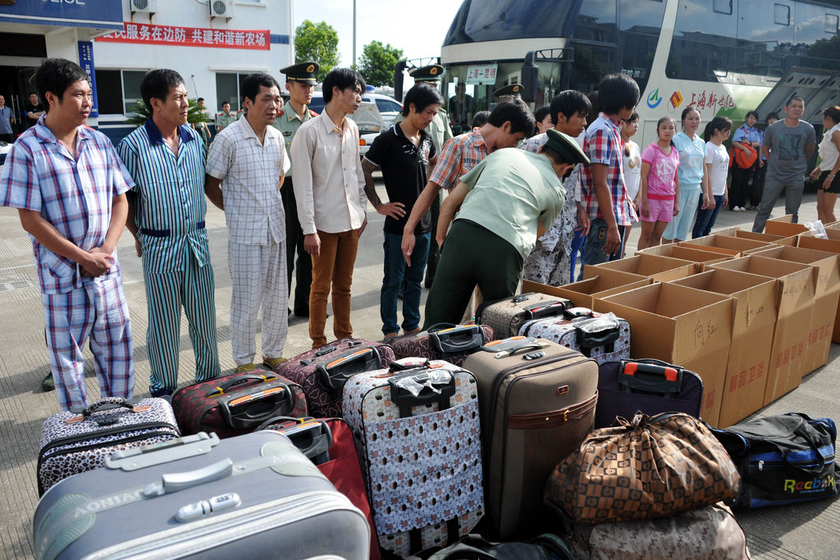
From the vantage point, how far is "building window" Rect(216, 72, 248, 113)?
70.5 feet

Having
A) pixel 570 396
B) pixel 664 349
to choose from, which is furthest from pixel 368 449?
pixel 664 349

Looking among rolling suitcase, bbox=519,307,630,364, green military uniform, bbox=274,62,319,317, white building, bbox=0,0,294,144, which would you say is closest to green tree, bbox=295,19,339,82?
white building, bbox=0,0,294,144

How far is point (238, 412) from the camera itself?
2061 mm

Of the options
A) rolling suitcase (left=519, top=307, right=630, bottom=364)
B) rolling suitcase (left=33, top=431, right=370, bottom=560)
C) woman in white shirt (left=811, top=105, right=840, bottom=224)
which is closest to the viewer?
rolling suitcase (left=33, top=431, right=370, bottom=560)

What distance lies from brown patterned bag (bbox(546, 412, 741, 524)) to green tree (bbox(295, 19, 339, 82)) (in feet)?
193

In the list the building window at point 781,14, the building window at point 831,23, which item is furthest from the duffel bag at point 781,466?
the building window at point 831,23

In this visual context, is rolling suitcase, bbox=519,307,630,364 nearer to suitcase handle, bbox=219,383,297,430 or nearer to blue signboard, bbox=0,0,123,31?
suitcase handle, bbox=219,383,297,430

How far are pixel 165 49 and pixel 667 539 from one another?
22106mm

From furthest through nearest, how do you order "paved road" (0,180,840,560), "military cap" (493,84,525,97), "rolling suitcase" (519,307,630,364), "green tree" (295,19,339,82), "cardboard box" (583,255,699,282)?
"green tree" (295,19,339,82), "military cap" (493,84,525,97), "cardboard box" (583,255,699,282), "rolling suitcase" (519,307,630,364), "paved road" (0,180,840,560)

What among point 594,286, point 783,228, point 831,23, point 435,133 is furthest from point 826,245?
point 831,23

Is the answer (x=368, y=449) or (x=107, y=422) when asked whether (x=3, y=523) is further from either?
(x=368, y=449)

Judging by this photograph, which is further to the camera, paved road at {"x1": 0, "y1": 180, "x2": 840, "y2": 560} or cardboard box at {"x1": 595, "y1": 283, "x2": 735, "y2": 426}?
cardboard box at {"x1": 595, "y1": 283, "x2": 735, "y2": 426}

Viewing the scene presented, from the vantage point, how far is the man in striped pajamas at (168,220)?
3.03 metres

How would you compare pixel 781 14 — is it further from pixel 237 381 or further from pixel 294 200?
pixel 237 381
